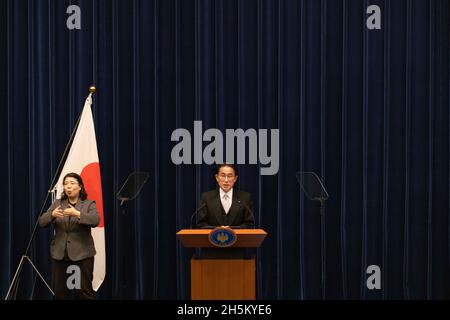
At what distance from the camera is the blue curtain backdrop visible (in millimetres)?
5414

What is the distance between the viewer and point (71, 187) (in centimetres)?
428

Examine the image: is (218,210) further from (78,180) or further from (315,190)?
(78,180)

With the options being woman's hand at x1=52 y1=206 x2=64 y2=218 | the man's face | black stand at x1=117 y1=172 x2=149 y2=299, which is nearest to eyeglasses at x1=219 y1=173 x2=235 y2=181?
the man's face

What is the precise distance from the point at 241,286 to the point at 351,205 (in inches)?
84.6

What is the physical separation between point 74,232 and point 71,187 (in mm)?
347

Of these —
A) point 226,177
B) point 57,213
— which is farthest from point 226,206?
point 57,213

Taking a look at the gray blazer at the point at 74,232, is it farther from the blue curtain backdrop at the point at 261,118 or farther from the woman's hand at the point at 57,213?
the blue curtain backdrop at the point at 261,118

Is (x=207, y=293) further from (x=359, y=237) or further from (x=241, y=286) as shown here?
(x=359, y=237)

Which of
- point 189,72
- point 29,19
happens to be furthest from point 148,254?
point 29,19

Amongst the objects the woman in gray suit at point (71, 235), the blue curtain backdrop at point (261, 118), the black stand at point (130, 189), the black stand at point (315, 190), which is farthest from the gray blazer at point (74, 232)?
the black stand at point (315, 190)

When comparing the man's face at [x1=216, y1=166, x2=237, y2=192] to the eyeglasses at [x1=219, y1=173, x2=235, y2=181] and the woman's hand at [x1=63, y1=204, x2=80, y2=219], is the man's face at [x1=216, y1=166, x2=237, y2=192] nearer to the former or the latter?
the eyeglasses at [x1=219, y1=173, x2=235, y2=181]

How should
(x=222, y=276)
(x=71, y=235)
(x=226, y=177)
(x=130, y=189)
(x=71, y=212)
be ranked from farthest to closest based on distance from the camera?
(x=130, y=189) → (x=226, y=177) → (x=71, y=235) → (x=71, y=212) → (x=222, y=276)

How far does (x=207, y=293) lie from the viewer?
12.0ft

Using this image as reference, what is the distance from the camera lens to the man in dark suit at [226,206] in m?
4.34
